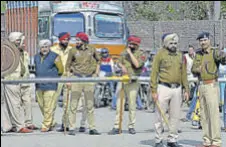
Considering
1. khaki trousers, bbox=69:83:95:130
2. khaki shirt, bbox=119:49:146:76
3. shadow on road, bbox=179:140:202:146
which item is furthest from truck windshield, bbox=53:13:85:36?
shadow on road, bbox=179:140:202:146

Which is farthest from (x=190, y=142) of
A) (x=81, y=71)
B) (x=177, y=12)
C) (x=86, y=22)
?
(x=86, y=22)

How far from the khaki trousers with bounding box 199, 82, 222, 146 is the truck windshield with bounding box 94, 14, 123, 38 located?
38.4 ft

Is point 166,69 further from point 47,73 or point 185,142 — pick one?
point 47,73

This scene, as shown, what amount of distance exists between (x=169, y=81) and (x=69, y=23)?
11.4 metres

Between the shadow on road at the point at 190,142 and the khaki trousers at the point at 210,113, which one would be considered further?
the shadow on road at the point at 190,142

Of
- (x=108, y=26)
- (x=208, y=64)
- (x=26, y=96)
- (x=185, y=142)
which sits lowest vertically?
(x=185, y=142)

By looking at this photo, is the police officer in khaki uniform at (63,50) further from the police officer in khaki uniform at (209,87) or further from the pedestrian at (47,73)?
the police officer in khaki uniform at (209,87)

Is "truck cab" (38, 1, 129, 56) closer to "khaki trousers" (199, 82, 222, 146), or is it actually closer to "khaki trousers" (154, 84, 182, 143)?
"khaki trousers" (154, 84, 182, 143)

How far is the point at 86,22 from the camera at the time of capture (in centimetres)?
2206

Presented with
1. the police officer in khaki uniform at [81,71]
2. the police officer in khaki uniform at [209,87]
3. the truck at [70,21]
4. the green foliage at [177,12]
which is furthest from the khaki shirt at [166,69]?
the truck at [70,21]

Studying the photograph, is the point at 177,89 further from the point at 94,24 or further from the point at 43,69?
the point at 94,24

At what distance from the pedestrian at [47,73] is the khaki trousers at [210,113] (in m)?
3.31

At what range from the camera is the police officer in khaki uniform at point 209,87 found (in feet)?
35.2

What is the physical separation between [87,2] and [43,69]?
31.8 ft
